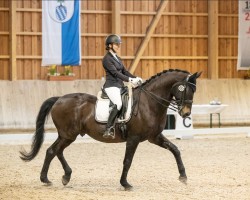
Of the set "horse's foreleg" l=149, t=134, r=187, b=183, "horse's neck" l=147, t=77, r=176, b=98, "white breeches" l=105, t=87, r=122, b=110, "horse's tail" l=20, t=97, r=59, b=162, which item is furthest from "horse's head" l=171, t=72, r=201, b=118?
"horse's tail" l=20, t=97, r=59, b=162

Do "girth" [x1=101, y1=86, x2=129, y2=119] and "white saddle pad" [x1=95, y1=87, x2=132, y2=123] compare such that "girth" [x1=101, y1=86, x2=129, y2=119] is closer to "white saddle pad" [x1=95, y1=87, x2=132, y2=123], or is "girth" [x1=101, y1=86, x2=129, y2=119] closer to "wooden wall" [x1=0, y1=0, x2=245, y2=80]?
"white saddle pad" [x1=95, y1=87, x2=132, y2=123]

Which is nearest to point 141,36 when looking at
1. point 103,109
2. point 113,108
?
point 103,109

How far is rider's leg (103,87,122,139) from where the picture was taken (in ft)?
26.2

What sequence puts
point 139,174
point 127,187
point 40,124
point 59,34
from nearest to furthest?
point 127,187, point 40,124, point 139,174, point 59,34

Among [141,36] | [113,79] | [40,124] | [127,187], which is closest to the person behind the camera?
[127,187]

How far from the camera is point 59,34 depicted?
17000 millimetres

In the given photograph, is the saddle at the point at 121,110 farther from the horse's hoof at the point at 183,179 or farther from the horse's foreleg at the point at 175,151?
the horse's hoof at the point at 183,179

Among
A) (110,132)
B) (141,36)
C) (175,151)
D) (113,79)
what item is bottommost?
(175,151)

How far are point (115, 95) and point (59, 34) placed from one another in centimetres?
922

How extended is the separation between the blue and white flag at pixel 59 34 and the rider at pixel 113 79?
899cm

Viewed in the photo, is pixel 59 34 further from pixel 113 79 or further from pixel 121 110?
pixel 121 110

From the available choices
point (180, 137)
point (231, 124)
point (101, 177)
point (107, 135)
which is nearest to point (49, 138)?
point (180, 137)

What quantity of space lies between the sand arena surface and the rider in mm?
799

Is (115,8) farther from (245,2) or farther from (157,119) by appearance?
(157,119)
